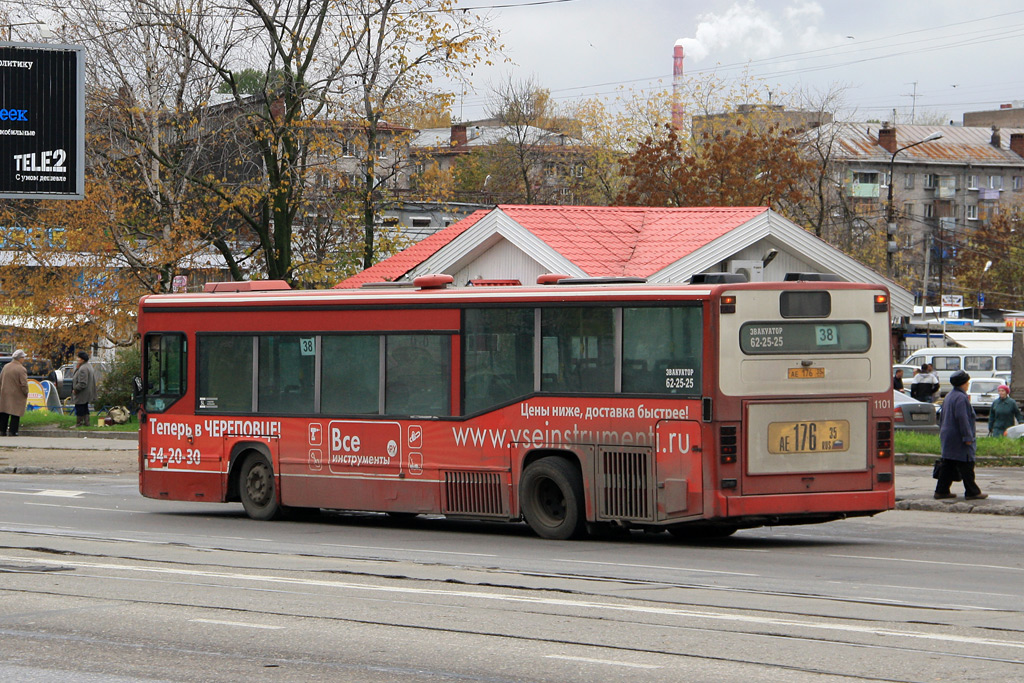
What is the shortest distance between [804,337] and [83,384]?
71.9 feet

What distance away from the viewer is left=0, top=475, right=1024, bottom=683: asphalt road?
7.44 meters

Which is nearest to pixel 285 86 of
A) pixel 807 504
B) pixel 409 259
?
pixel 409 259

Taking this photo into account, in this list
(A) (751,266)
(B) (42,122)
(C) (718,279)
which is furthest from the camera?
(B) (42,122)

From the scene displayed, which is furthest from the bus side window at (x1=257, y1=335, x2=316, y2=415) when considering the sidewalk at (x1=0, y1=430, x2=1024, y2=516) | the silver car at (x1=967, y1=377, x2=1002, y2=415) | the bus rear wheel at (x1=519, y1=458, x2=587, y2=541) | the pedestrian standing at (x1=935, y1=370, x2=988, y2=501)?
the silver car at (x1=967, y1=377, x2=1002, y2=415)

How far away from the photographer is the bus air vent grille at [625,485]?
1373 centimetres

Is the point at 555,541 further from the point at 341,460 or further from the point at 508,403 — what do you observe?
the point at 341,460

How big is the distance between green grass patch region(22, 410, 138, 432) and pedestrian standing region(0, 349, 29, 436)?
1306 mm

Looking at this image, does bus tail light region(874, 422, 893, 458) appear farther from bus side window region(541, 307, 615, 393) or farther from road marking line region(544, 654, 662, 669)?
road marking line region(544, 654, 662, 669)

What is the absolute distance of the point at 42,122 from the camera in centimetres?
2900

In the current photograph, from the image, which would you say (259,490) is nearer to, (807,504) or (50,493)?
(50,493)

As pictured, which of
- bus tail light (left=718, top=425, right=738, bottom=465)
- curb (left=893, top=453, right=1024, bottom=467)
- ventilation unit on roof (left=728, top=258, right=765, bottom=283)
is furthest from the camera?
ventilation unit on roof (left=728, top=258, right=765, bottom=283)

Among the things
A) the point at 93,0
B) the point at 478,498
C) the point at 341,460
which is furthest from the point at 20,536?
the point at 93,0

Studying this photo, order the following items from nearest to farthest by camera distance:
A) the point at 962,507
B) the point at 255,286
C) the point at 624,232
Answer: the point at 255,286 → the point at 962,507 → the point at 624,232

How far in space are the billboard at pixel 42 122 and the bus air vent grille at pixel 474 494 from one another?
652 inches
